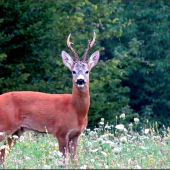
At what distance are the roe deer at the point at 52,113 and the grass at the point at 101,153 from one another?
0.22 meters

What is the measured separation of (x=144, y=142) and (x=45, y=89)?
38.2 ft

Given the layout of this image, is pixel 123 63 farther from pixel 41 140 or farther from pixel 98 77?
pixel 41 140

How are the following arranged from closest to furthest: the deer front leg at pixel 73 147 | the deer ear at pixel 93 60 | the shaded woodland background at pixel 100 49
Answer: the deer front leg at pixel 73 147
the deer ear at pixel 93 60
the shaded woodland background at pixel 100 49

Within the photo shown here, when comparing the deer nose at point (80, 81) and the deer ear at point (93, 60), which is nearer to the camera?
the deer nose at point (80, 81)

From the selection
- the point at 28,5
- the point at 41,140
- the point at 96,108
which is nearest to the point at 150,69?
the point at 96,108

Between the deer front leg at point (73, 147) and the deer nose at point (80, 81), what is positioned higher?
the deer nose at point (80, 81)

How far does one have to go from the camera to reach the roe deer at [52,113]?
381 inches

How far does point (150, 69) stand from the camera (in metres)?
26.5

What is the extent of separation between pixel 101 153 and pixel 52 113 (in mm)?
1141

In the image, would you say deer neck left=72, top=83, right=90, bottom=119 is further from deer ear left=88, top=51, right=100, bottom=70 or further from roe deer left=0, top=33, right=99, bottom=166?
deer ear left=88, top=51, right=100, bottom=70

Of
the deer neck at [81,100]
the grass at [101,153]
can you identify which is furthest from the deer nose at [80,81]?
the grass at [101,153]

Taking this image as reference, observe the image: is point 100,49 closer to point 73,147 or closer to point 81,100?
point 81,100

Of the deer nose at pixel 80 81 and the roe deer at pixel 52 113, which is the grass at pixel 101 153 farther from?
the deer nose at pixel 80 81

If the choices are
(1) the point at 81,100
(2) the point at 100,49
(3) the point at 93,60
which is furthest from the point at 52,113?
(2) the point at 100,49
